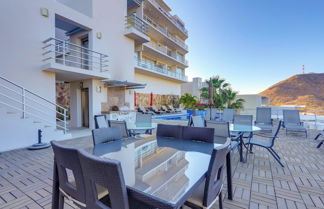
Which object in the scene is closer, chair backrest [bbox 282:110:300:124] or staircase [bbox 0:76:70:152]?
staircase [bbox 0:76:70:152]

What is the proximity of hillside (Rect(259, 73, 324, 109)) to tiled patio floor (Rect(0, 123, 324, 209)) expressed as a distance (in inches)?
1029

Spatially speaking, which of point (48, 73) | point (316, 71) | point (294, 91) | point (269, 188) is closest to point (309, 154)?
point (269, 188)

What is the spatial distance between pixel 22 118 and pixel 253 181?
5.77 meters

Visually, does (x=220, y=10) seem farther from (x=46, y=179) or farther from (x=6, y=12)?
(x=46, y=179)

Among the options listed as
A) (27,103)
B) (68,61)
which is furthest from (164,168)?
(68,61)

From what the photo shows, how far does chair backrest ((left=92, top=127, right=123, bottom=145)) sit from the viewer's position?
2036 millimetres

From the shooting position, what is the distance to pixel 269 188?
2258mm

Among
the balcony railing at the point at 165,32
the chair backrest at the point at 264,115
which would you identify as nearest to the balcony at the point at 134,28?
the balcony railing at the point at 165,32

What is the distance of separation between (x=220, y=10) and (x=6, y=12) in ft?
33.6

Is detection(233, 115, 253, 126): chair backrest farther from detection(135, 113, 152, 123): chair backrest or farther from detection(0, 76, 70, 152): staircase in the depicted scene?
detection(0, 76, 70, 152): staircase

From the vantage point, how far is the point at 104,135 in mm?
2164

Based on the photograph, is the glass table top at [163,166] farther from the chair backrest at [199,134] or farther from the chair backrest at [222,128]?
the chair backrest at [222,128]

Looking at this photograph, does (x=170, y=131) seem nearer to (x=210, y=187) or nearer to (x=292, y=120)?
(x=210, y=187)

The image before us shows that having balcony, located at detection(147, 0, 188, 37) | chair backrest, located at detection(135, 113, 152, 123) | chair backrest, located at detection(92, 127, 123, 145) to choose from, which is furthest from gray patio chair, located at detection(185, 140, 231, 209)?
balcony, located at detection(147, 0, 188, 37)
